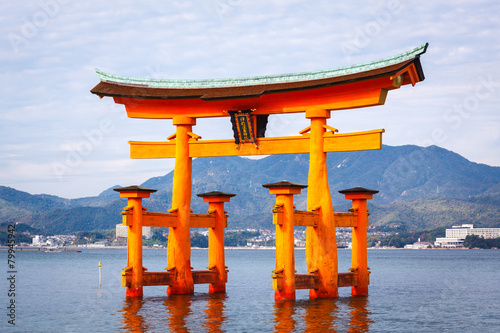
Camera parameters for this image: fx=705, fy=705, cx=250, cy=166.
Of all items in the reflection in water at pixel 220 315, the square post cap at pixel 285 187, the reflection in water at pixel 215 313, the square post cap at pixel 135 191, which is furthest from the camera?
the square post cap at pixel 135 191

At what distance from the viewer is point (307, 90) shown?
24688 mm

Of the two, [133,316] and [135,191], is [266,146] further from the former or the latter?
[133,316]

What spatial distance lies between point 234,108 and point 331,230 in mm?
5771

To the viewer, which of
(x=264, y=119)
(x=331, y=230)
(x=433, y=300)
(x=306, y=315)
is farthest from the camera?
(x=433, y=300)

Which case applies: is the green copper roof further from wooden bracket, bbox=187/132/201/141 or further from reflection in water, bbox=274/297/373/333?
reflection in water, bbox=274/297/373/333

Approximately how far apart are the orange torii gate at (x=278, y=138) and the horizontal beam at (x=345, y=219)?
39 mm

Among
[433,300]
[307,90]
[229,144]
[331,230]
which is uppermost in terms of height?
[307,90]

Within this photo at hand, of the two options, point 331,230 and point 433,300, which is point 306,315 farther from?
point 433,300

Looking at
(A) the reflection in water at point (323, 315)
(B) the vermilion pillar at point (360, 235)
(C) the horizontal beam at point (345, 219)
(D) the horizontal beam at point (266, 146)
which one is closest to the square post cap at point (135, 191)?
(D) the horizontal beam at point (266, 146)

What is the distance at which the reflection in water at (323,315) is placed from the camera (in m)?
19.8

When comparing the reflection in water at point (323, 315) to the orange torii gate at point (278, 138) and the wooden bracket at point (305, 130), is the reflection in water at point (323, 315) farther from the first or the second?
the wooden bracket at point (305, 130)

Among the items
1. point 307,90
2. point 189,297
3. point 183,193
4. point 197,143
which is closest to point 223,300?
point 189,297

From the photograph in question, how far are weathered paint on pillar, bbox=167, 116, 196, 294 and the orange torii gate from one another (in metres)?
0.04

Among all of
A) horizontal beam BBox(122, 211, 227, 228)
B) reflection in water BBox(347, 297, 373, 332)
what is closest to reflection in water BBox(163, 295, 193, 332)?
horizontal beam BBox(122, 211, 227, 228)
